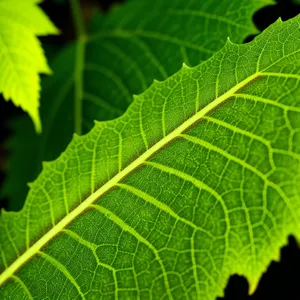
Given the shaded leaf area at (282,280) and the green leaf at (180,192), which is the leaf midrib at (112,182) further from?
the shaded leaf area at (282,280)

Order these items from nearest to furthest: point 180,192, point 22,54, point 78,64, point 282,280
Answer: point 180,192, point 22,54, point 282,280, point 78,64

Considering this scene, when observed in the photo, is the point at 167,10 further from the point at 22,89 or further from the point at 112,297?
the point at 112,297

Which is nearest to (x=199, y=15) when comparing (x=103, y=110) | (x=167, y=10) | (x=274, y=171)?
(x=167, y=10)

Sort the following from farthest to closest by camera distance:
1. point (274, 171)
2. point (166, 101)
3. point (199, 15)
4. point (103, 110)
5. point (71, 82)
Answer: point (71, 82), point (103, 110), point (199, 15), point (166, 101), point (274, 171)

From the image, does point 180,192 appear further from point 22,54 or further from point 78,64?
point 78,64

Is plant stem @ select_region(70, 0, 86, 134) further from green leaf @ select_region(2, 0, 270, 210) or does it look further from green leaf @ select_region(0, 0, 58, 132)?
green leaf @ select_region(0, 0, 58, 132)

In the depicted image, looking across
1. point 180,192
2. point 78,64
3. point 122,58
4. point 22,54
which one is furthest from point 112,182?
point 78,64
